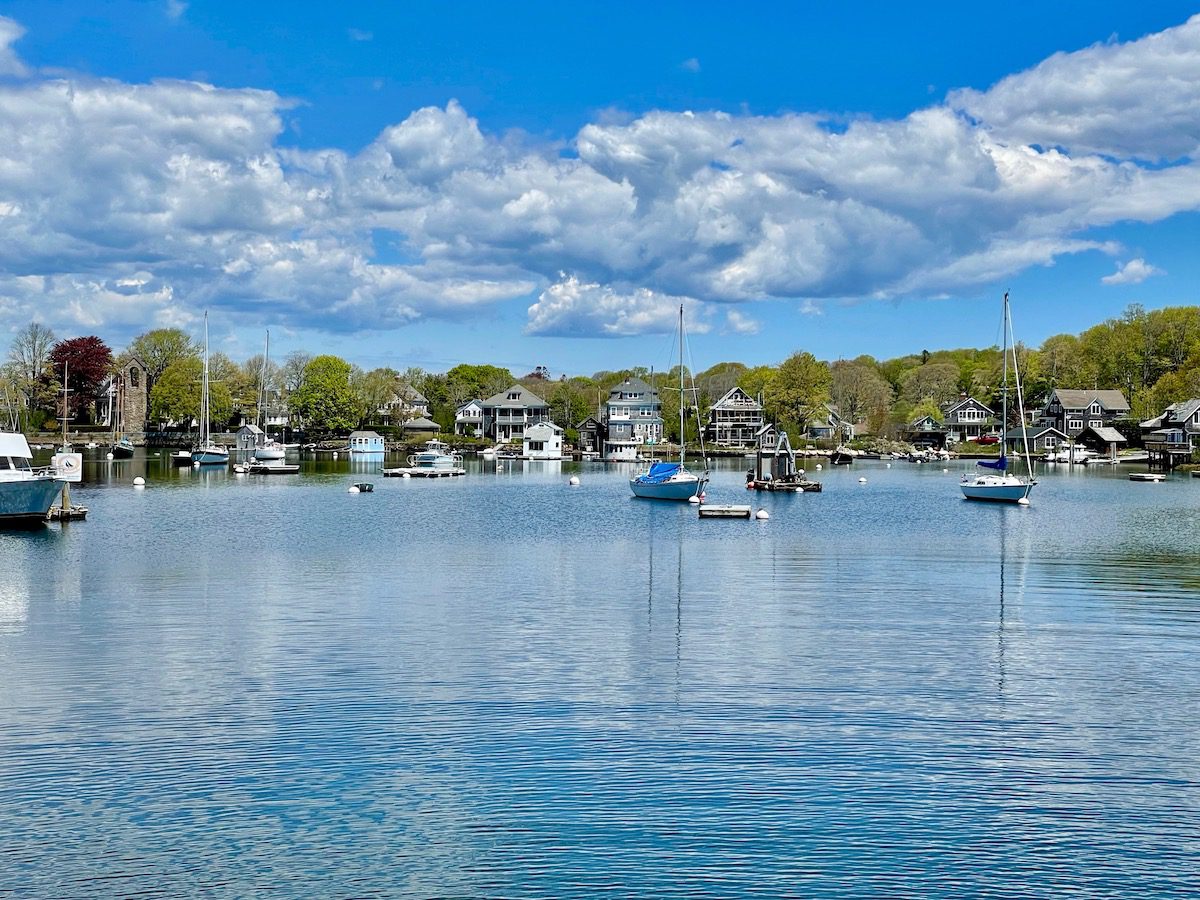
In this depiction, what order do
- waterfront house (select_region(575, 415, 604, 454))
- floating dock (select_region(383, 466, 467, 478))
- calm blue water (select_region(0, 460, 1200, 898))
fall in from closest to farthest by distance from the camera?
calm blue water (select_region(0, 460, 1200, 898)) → floating dock (select_region(383, 466, 467, 478)) → waterfront house (select_region(575, 415, 604, 454))

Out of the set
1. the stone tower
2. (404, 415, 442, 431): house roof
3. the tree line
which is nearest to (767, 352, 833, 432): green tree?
the tree line

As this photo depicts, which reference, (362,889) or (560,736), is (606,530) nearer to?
(560,736)

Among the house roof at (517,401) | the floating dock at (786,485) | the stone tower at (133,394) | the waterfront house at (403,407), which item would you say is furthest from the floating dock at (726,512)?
the stone tower at (133,394)

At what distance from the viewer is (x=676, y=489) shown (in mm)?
71938

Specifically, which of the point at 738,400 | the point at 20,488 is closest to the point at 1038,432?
the point at 738,400

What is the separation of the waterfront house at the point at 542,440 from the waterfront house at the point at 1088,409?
7110 centimetres

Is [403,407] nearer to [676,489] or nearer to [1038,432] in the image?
[1038,432]

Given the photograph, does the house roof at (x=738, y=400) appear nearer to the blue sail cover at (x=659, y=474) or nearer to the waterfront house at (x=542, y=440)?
the waterfront house at (x=542, y=440)

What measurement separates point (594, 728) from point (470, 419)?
162887 millimetres

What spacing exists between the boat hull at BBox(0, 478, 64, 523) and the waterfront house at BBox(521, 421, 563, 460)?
10126 centimetres

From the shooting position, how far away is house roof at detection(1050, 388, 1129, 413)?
15175cm


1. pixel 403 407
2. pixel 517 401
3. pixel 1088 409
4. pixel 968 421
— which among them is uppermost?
pixel 517 401

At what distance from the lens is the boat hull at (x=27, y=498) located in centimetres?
4741

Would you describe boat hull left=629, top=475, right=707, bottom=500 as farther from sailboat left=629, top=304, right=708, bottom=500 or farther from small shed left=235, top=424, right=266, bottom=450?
small shed left=235, top=424, right=266, bottom=450
